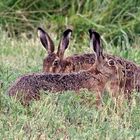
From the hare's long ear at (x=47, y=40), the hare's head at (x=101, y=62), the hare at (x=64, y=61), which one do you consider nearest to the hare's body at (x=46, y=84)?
the hare's head at (x=101, y=62)

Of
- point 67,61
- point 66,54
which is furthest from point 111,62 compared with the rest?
point 66,54

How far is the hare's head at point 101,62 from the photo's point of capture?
6.86 metres

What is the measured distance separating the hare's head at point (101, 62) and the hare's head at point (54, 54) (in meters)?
0.80

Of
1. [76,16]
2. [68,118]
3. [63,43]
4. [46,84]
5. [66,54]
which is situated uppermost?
[76,16]

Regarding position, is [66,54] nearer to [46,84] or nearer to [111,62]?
[111,62]

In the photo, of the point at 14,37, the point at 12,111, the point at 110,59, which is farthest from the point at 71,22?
the point at 12,111

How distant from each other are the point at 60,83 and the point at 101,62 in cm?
83

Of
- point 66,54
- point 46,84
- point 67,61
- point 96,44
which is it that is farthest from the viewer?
point 66,54

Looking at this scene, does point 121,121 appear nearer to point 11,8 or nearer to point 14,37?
point 14,37

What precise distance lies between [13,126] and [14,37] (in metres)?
5.06

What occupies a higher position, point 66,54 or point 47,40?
point 47,40

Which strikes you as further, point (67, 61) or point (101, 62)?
point (67, 61)

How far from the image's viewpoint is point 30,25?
1092 cm

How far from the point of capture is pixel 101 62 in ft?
22.8
